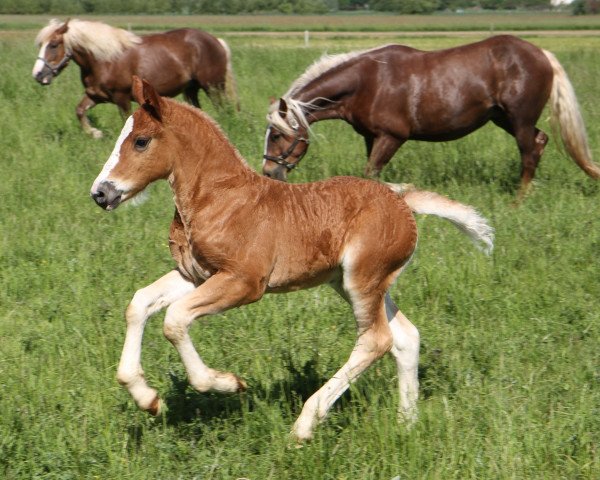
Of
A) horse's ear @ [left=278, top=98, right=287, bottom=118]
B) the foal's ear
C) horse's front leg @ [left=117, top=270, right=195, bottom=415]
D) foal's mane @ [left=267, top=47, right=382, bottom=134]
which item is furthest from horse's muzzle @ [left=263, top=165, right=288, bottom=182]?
the foal's ear

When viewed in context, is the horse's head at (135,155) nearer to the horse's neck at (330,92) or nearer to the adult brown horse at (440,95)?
the adult brown horse at (440,95)

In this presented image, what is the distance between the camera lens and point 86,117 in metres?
12.2

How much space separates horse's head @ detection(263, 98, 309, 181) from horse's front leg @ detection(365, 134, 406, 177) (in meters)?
0.72

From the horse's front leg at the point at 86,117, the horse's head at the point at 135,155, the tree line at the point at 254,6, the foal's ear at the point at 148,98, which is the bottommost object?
the tree line at the point at 254,6

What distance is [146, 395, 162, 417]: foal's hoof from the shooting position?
13.3ft

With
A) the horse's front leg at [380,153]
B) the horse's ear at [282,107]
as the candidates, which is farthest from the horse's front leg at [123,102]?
the horse's front leg at [380,153]

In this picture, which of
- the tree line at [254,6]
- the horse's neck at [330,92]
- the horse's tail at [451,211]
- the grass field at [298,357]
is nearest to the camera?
the grass field at [298,357]

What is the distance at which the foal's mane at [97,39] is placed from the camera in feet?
40.0

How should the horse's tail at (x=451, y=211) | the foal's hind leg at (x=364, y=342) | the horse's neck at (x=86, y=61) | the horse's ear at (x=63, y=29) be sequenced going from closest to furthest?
1. the foal's hind leg at (x=364, y=342)
2. the horse's tail at (x=451, y=211)
3. the horse's neck at (x=86, y=61)
4. the horse's ear at (x=63, y=29)

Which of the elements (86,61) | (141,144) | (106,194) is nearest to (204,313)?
(106,194)

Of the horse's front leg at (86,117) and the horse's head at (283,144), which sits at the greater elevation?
the horse's head at (283,144)

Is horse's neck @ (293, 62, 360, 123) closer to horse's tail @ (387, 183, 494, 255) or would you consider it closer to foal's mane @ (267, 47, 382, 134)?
foal's mane @ (267, 47, 382, 134)

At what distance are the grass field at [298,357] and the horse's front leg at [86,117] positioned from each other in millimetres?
2113

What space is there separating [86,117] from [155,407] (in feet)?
28.9
